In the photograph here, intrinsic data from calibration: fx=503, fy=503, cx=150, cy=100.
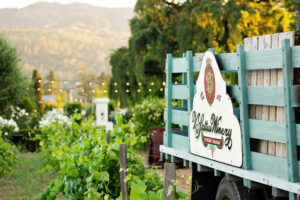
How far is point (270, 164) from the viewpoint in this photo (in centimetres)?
Result: 390

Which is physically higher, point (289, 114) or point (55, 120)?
point (289, 114)

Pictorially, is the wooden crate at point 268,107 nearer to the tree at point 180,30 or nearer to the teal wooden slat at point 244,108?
the teal wooden slat at point 244,108

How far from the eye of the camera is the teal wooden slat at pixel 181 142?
5.41m

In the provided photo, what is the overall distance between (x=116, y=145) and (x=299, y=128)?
2.03 metres

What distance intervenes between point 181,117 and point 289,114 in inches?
84.0

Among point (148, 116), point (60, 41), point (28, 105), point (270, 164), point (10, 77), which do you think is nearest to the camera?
point (270, 164)

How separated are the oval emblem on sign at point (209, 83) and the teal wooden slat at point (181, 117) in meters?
0.54

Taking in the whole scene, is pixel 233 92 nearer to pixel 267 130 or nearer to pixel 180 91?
pixel 267 130

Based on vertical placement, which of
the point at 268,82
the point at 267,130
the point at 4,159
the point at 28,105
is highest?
the point at 268,82

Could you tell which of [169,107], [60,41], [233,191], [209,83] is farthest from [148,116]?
[60,41]

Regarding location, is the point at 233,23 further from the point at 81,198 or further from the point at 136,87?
the point at 81,198

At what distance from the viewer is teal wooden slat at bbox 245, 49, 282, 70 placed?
12.6 ft

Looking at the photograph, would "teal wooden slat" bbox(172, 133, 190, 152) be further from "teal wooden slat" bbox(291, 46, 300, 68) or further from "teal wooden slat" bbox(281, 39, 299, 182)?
"teal wooden slat" bbox(291, 46, 300, 68)

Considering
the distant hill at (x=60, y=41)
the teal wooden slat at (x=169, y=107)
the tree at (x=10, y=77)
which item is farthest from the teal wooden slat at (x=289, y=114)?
the distant hill at (x=60, y=41)
